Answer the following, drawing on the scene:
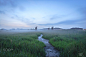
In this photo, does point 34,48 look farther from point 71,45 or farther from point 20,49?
point 71,45

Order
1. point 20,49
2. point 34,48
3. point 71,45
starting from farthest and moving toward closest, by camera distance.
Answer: point 71,45 → point 34,48 → point 20,49

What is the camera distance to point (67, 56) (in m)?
6.05

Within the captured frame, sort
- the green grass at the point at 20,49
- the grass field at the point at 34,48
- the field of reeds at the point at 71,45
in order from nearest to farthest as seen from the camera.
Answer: the green grass at the point at 20,49 < the grass field at the point at 34,48 < the field of reeds at the point at 71,45

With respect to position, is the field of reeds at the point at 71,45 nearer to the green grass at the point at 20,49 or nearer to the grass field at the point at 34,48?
the grass field at the point at 34,48

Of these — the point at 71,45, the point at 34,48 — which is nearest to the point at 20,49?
the point at 34,48

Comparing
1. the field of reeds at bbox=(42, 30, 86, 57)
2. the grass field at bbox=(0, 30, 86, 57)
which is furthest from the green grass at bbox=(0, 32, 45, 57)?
the field of reeds at bbox=(42, 30, 86, 57)

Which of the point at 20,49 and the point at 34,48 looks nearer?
the point at 20,49

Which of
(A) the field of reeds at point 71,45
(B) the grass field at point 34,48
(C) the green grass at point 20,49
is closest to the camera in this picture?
(C) the green grass at point 20,49

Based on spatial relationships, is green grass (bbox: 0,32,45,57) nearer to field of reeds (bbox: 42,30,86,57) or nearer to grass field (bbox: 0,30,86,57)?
grass field (bbox: 0,30,86,57)

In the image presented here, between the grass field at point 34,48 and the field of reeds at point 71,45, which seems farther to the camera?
the field of reeds at point 71,45

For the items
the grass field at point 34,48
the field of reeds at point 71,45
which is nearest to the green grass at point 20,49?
the grass field at point 34,48

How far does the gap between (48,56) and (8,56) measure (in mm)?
5055

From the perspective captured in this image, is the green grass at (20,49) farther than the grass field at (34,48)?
No

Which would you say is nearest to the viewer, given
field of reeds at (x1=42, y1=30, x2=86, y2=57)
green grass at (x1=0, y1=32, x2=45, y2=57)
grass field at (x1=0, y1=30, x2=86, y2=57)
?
green grass at (x1=0, y1=32, x2=45, y2=57)
